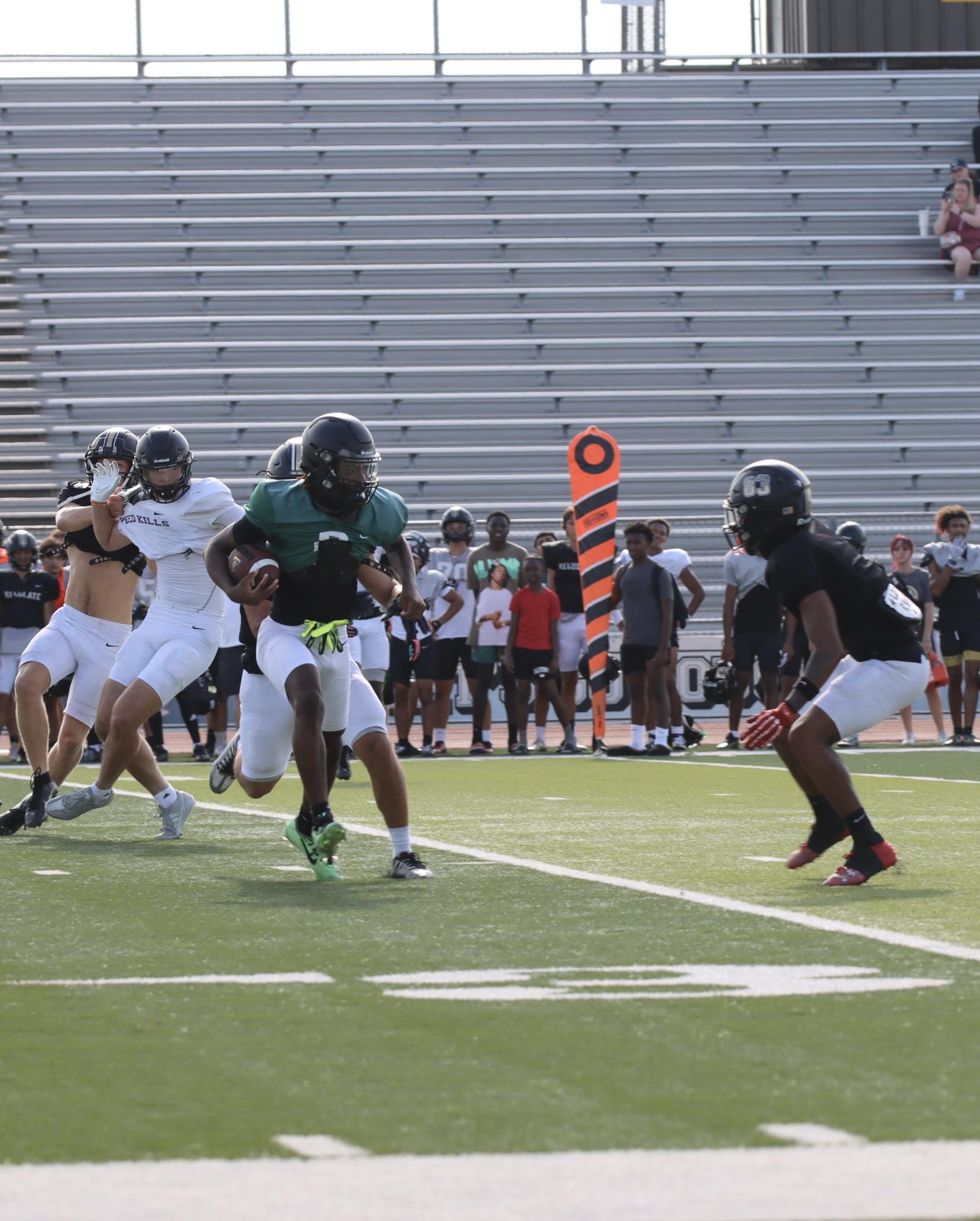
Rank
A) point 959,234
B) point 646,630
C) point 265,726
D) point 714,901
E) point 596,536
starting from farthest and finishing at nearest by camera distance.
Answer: point 959,234
point 596,536
point 646,630
point 265,726
point 714,901

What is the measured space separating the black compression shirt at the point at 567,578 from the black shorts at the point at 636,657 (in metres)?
1.50

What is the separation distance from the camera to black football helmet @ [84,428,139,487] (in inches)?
368

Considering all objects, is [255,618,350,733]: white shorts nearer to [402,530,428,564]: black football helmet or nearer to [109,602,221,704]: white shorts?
[109,602,221,704]: white shorts

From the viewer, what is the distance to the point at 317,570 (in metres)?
7.34

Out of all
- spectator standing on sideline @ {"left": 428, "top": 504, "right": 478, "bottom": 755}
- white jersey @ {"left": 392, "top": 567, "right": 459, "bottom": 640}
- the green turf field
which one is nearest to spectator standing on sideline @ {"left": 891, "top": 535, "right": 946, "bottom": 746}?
spectator standing on sideline @ {"left": 428, "top": 504, "right": 478, "bottom": 755}

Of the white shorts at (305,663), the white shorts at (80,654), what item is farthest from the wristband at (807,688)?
the white shorts at (80,654)

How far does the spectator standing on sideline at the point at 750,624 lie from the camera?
16.6 meters

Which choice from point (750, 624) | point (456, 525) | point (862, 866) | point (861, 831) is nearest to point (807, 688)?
point (861, 831)

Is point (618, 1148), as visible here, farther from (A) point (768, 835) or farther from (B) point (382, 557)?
(B) point (382, 557)

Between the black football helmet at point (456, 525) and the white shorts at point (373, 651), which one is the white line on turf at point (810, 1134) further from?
the black football helmet at point (456, 525)

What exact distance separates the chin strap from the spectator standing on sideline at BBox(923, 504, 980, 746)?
10.8m

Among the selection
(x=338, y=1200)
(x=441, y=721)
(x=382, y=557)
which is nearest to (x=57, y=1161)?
Answer: (x=338, y=1200)

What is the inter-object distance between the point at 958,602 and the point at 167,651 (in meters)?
9.95

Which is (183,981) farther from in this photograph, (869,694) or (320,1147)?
(869,694)
